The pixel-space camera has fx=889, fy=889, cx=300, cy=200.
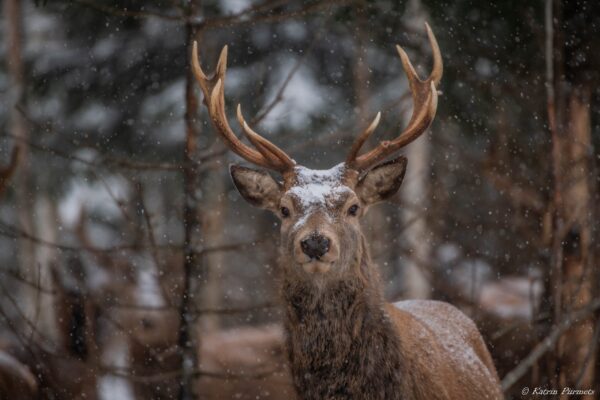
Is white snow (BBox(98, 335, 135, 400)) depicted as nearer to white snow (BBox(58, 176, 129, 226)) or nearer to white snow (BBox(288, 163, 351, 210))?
white snow (BBox(58, 176, 129, 226))

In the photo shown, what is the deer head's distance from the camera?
504 centimetres

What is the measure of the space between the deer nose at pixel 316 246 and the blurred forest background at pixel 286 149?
0.77 m

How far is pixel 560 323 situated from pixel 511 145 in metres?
5.05

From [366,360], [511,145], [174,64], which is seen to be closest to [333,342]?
[366,360]

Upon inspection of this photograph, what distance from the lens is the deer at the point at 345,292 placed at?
193 inches

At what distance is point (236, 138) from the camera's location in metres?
5.75

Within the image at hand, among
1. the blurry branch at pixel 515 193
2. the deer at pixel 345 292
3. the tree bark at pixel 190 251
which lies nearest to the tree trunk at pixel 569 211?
the blurry branch at pixel 515 193

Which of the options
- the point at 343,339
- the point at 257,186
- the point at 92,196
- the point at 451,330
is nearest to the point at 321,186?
the point at 257,186

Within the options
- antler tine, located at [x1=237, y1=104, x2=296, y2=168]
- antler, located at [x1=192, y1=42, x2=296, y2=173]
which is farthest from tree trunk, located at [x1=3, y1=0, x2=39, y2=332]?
antler tine, located at [x1=237, y1=104, x2=296, y2=168]

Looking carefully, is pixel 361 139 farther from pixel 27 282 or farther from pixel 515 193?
pixel 515 193

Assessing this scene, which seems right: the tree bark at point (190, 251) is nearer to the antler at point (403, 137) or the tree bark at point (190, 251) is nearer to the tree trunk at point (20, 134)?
the antler at point (403, 137)

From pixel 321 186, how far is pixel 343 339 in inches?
37.6

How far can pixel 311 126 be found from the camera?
14.1 meters

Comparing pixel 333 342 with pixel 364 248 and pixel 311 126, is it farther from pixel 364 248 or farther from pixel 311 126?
pixel 311 126
